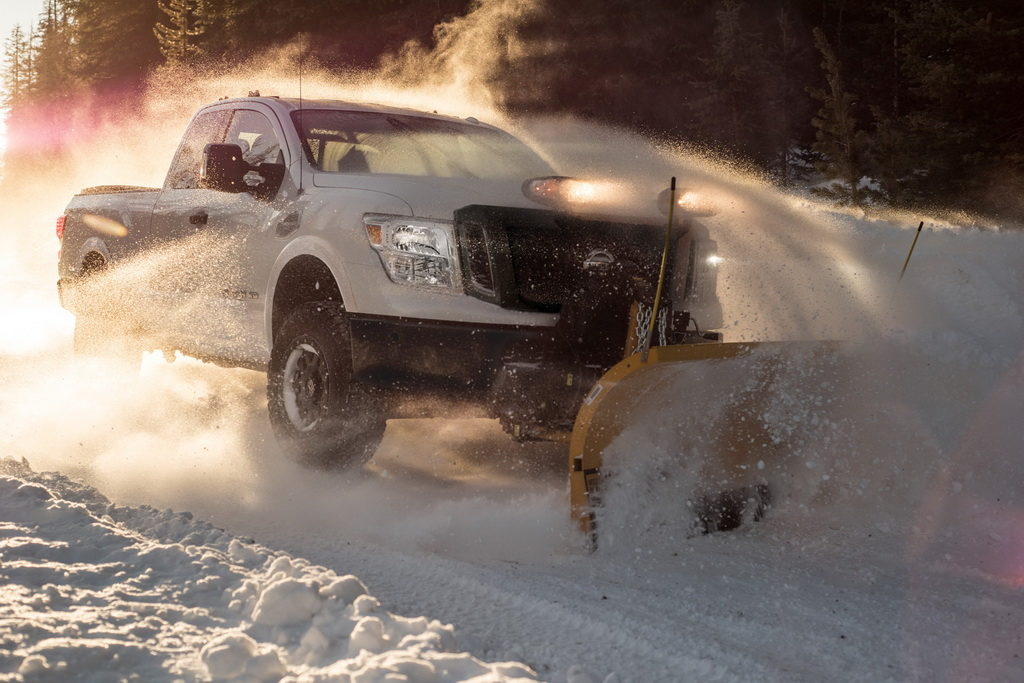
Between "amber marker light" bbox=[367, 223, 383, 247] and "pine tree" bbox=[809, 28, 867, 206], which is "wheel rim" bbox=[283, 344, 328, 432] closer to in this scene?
"amber marker light" bbox=[367, 223, 383, 247]

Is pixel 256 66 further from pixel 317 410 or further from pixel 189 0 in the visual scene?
pixel 317 410

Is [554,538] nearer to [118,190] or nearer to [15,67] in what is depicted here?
[118,190]

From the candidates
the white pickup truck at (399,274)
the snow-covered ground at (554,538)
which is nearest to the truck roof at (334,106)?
the white pickup truck at (399,274)

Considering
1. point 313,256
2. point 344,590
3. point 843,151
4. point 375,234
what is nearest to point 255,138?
point 313,256

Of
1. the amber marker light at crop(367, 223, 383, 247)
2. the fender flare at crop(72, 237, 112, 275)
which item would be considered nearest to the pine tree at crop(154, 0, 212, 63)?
the fender flare at crop(72, 237, 112, 275)

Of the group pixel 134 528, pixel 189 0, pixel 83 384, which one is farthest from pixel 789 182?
pixel 189 0

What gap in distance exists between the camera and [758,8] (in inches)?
944

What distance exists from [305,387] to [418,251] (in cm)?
98

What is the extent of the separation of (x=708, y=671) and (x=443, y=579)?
1.10 metres

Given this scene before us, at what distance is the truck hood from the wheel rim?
2.73 feet

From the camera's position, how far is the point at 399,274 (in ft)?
15.6

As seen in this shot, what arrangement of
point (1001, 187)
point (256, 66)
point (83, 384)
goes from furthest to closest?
point (256, 66) < point (1001, 187) < point (83, 384)

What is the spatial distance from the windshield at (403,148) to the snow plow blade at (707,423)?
1.85m

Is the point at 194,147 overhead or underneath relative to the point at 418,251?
overhead
